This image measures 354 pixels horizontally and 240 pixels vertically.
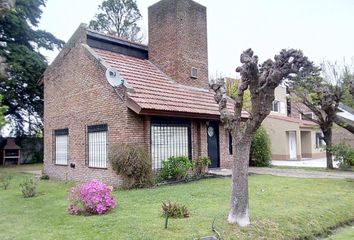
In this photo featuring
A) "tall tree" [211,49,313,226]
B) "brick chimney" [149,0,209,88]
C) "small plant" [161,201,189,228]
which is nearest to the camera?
"tall tree" [211,49,313,226]

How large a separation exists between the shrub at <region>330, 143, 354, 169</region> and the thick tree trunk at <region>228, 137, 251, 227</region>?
14.8 m

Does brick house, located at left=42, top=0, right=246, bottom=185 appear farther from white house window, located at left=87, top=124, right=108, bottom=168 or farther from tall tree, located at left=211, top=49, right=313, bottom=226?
tall tree, located at left=211, top=49, right=313, bottom=226

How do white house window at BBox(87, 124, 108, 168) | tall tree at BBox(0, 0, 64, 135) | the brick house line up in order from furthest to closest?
tall tree at BBox(0, 0, 64, 135)
white house window at BBox(87, 124, 108, 168)
the brick house

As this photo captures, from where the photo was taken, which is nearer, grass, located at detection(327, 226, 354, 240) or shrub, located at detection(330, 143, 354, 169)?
grass, located at detection(327, 226, 354, 240)

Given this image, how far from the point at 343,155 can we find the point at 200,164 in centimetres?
1013

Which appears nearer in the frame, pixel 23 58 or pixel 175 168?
pixel 175 168

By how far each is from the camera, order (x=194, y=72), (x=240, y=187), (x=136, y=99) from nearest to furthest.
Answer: (x=240, y=187)
(x=136, y=99)
(x=194, y=72)

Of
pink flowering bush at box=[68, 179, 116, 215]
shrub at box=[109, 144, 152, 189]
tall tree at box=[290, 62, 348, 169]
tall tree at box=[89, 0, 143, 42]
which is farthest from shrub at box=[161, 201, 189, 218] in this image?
tall tree at box=[89, 0, 143, 42]

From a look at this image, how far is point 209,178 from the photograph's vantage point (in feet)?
47.8

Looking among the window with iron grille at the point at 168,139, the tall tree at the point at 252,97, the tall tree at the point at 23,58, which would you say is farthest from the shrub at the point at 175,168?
the tall tree at the point at 23,58

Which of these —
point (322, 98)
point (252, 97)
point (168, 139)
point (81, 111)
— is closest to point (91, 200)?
point (252, 97)

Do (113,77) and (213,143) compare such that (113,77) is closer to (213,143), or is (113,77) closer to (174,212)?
(213,143)

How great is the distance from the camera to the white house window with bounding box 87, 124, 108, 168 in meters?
13.6

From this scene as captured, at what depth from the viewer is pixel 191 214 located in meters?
7.86
